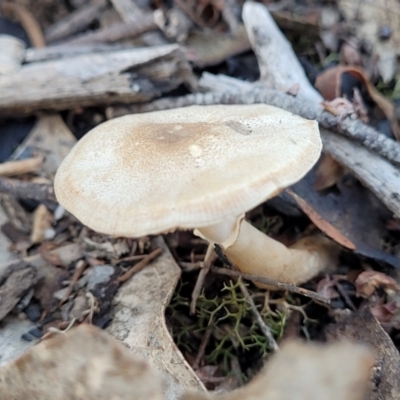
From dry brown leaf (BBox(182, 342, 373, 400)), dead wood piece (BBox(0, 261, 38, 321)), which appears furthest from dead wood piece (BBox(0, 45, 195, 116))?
dry brown leaf (BBox(182, 342, 373, 400))

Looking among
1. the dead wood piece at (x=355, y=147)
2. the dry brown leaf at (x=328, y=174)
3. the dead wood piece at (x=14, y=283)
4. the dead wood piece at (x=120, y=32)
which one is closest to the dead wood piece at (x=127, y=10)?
the dead wood piece at (x=120, y=32)

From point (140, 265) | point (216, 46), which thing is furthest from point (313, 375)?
point (216, 46)

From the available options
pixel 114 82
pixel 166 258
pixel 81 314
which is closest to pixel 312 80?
pixel 114 82

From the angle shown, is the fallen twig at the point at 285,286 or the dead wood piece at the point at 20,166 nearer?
the fallen twig at the point at 285,286

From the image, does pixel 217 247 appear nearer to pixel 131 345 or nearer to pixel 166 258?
pixel 166 258

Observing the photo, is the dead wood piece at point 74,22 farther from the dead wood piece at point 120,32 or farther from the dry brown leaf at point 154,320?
the dry brown leaf at point 154,320

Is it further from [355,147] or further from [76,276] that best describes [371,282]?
[76,276]
